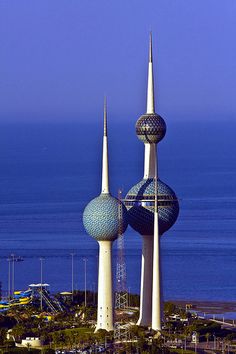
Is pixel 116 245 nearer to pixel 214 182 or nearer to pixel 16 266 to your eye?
pixel 16 266

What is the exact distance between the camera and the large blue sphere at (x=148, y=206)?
86500 mm

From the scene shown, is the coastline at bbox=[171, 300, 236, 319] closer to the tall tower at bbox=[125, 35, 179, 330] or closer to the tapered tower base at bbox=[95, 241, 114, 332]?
the tall tower at bbox=[125, 35, 179, 330]

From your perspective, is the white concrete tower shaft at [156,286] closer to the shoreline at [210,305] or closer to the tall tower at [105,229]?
the tall tower at [105,229]

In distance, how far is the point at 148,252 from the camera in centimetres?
8719

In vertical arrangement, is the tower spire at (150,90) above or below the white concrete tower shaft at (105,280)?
above

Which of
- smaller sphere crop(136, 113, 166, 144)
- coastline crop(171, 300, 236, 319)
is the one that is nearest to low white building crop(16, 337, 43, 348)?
smaller sphere crop(136, 113, 166, 144)

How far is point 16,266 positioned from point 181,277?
11953 millimetres

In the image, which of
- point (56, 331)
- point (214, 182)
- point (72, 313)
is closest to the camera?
point (56, 331)

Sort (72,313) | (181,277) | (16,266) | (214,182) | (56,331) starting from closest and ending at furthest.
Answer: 1. (56,331)
2. (72,313)
3. (181,277)
4. (16,266)
5. (214,182)

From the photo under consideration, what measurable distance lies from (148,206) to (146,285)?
3.47 metres

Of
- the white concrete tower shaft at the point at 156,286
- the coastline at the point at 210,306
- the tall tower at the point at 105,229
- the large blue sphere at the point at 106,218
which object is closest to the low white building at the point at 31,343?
the tall tower at the point at 105,229

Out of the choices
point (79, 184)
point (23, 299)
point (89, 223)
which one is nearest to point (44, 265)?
point (23, 299)

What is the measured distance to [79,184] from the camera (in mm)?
190000

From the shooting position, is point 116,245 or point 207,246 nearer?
point 116,245
